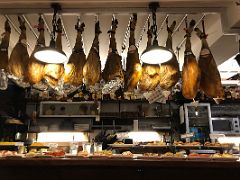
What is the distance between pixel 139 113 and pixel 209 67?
5.60 meters

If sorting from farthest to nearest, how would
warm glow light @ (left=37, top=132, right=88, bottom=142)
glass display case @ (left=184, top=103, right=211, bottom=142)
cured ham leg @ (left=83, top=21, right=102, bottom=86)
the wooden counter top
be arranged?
warm glow light @ (left=37, top=132, right=88, bottom=142), glass display case @ (left=184, top=103, right=211, bottom=142), cured ham leg @ (left=83, top=21, right=102, bottom=86), the wooden counter top

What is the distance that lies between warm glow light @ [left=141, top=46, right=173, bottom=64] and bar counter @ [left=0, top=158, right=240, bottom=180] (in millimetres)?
928

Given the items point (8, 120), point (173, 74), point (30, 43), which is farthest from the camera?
point (8, 120)

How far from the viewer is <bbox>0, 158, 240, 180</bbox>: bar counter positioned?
213 cm

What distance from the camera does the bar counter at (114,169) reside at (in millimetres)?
2131

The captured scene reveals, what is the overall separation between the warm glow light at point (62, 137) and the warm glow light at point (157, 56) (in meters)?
5.98

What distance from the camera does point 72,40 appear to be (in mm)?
3830

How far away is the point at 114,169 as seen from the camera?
221cm

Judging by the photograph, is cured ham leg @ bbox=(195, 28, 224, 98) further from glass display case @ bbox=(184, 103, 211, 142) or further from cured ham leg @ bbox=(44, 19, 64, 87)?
glass display case @ bbox=(184, 103, 211, 142)

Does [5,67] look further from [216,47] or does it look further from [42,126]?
[42,126]

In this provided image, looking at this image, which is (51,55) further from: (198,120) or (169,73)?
(198,120)

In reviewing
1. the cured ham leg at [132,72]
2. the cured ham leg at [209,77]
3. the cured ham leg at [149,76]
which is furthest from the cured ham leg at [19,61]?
the cured ham leg at [209,77]

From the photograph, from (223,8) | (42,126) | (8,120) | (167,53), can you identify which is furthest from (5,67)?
(42,126)

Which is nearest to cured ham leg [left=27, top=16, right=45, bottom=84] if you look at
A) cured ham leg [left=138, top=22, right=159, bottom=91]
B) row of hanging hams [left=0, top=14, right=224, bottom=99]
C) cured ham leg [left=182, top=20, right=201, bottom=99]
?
row of hanging hams [left=0, top=14, right=224, bottom=99]
